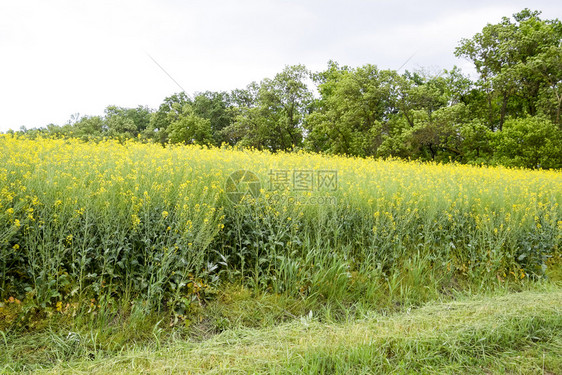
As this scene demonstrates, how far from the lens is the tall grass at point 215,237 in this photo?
3.22 meters

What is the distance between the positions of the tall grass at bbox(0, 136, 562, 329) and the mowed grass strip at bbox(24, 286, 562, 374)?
596 millimetres

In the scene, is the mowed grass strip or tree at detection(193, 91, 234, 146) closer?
the mowed grass strip

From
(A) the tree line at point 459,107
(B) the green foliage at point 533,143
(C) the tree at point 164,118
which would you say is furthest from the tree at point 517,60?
(C) the tree at point 164,118

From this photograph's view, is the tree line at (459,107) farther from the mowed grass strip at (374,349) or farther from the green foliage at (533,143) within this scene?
the mowed grass strip at (374,349)

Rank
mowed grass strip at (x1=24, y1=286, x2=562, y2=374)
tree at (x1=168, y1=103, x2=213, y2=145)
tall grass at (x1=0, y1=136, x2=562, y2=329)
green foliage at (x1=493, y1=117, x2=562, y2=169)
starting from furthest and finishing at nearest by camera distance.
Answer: tree at (x1=168, y1=103, x2=213, y2=145) → green foliage at (x1=493, y1=117, x2=562, y2=169) → tall grass at (x1=0, y1=136, x2=562, y2=329) → mowed grass strip at (x1=24, y1=286, x2=562, y2=374)

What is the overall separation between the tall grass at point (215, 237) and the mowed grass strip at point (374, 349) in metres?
0.60

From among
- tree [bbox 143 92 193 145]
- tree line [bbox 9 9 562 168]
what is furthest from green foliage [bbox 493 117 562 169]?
tree [bbox 143 92 193 145]

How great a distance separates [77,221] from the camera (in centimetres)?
342

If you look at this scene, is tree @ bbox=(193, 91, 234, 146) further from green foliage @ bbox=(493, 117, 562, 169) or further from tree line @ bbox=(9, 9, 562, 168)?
green foliage @ bbox=(493, 117, 562, 169)

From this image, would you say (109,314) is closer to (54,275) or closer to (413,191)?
(54,275)

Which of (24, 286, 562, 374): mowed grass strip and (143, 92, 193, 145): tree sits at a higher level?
(143, 92, 193, 145): tree

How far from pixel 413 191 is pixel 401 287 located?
2.33 m

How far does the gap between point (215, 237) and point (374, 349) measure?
2.26m

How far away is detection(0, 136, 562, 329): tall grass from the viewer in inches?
127
